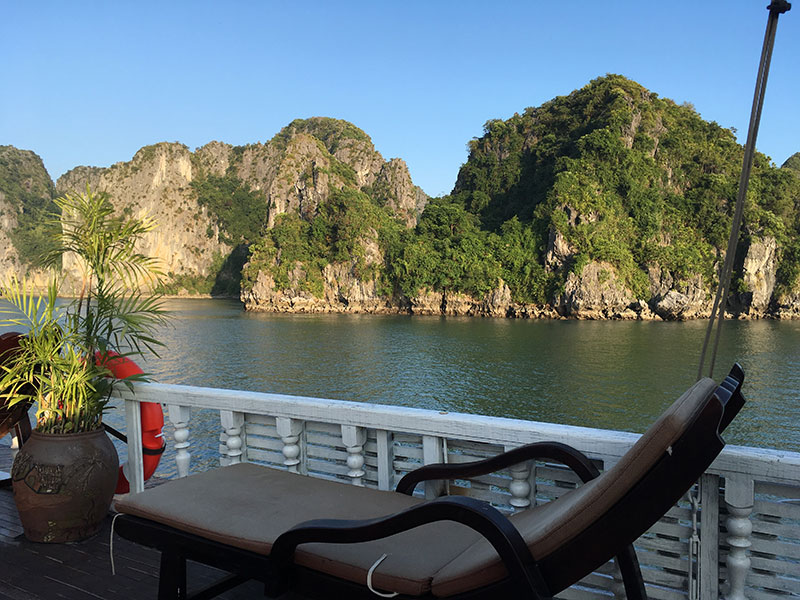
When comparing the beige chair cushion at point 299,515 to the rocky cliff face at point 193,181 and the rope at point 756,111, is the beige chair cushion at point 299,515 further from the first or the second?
the rocky cliff face at point 193,181

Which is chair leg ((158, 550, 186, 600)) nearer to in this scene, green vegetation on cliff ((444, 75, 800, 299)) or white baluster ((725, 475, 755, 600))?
white baluster ((725, 475, 755, 600))

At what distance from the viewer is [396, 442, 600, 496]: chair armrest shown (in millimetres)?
1306

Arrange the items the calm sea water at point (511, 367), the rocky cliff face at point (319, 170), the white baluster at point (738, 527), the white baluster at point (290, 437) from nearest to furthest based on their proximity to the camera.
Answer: the white baluster at point (738, 527) < the white baluster at point (290, 437) < the calm sea water at point (511, 367) < the rocky cliff face at point (319, 170)

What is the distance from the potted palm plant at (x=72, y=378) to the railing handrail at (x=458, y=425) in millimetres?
269

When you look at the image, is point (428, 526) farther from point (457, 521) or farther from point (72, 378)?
point (72, 378)

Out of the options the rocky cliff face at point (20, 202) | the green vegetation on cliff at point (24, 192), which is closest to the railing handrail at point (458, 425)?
the rocky cliff face at point (20, 202)

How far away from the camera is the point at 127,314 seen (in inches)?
92.1

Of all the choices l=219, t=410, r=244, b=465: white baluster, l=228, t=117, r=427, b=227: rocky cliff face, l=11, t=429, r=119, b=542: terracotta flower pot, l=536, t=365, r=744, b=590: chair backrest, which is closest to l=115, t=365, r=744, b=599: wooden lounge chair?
l=536, t=365, r=744, b=590: chair backrest

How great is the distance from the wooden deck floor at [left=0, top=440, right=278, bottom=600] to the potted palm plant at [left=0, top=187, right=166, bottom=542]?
69 mm

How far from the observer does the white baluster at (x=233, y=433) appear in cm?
199

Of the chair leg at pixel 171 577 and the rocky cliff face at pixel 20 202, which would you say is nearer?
the chair leg at pixel 171 577

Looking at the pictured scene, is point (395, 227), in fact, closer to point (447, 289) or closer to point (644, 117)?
point (447, 289)

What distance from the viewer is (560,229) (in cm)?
4112

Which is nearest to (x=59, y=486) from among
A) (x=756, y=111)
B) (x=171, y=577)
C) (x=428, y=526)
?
(x=171, y=577)
